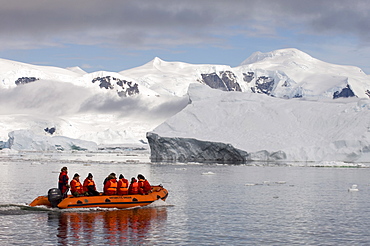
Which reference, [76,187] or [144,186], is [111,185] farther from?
[144,186]

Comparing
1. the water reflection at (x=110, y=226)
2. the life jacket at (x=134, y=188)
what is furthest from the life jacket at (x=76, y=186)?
the life jacket at (x=134, y=188)

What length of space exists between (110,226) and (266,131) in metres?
41.4

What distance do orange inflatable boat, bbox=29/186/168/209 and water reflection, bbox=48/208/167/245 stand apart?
29cm

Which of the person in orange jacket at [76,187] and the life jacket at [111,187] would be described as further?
the life jacket at [111,187]

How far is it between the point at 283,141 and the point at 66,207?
37483 mm

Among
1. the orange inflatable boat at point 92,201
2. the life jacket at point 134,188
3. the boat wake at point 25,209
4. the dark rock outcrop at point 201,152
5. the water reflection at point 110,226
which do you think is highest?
the dark rock outcrop at point 201,152

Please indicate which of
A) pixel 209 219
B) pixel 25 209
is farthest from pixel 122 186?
pixel 209 219

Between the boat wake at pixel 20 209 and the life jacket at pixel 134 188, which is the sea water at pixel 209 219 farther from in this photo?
the life jacket at pixel 134 188

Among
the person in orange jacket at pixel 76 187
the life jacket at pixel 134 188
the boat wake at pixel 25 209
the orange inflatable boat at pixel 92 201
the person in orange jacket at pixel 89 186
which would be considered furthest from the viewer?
the life jacket at pixel 134 188

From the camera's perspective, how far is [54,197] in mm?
20109

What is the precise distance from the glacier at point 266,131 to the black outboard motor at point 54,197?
35.3 m

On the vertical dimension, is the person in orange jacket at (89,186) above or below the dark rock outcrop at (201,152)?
below

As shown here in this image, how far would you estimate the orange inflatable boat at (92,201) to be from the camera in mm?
20031

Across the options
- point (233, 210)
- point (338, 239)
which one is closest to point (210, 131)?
point (233, 210)
